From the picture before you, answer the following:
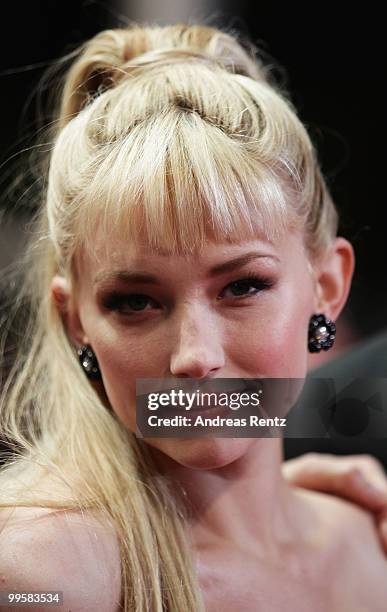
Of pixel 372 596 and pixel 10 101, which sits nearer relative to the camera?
pixel 372 596

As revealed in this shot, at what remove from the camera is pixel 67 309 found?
0.82m

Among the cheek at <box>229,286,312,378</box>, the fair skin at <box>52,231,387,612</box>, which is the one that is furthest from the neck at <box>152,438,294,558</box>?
the cheek at <box>229,286,312,378</box>

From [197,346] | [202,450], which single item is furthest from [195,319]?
[202,450]

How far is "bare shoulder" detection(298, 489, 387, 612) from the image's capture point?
84 cm

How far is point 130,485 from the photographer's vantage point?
757 mm

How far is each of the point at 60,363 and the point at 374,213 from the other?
1.44 feet

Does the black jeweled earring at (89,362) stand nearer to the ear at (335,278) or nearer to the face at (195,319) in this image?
the face at (195,319)

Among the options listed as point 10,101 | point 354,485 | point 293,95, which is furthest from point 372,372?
point 10,101

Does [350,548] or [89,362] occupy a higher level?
[89,362]

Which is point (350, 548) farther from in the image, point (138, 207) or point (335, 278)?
point (138, 207)

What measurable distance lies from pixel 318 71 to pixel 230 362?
474 mm

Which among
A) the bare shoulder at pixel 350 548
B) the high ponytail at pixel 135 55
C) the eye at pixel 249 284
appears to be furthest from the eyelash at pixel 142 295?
the bare shoulder at pixel 350 548

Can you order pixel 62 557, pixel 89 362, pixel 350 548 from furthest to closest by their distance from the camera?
pixel 350 548 < pixel 89 362 < pixel 62 557

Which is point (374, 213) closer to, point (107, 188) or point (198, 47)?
point (198, 47)
